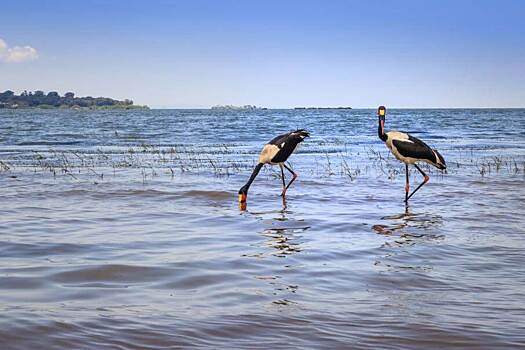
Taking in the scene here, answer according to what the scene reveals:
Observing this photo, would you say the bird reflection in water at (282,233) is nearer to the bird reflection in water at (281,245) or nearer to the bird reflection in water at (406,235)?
the bird reflection in water at (281,245)

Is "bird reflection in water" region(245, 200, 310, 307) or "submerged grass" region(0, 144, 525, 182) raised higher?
"submerged grass" region(0, 144, 525, 182)

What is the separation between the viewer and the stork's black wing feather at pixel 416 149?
12789 millimetres

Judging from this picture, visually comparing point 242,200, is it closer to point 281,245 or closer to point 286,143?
point 286,143

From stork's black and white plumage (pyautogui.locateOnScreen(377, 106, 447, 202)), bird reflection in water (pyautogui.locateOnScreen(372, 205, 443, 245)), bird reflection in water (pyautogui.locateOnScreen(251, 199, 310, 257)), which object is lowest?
bird reflection in water (pyautogui.locateOnScreen(251, 199, 310, 257))

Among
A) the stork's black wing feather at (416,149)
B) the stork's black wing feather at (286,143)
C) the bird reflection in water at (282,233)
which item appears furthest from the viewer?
the stork's black wing feather at (286,143)

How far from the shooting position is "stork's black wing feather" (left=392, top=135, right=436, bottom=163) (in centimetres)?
1279

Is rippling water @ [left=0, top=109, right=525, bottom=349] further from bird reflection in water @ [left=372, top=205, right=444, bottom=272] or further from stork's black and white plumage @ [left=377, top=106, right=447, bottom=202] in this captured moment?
stork's black and white plumage @ [left=377, top=106, right=447, bottom=202]

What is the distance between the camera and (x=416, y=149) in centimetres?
1283

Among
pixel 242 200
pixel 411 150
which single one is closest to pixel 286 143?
pixel 242 200

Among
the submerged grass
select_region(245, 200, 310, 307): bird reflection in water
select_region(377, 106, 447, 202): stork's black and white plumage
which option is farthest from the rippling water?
the submerged grass

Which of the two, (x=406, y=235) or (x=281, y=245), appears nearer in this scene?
(x=281, y=245)

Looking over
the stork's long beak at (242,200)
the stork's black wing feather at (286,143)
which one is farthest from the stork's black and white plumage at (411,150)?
the stork's long beak at (242,200)

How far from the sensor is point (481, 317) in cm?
473

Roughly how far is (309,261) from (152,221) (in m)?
3.23
